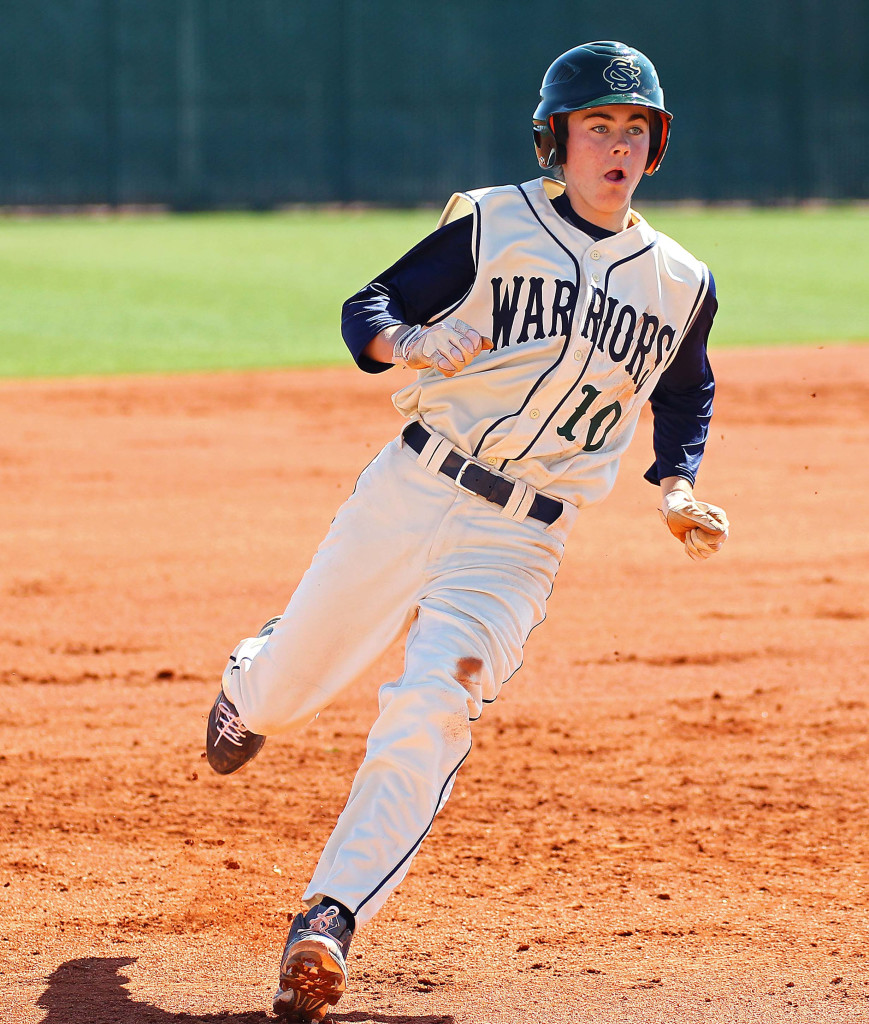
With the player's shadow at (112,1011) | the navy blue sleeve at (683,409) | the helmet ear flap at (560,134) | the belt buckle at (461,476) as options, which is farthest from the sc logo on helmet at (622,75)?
the player's shadow at (112,1011)

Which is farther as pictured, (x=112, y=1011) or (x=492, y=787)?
(x=492, y=787)

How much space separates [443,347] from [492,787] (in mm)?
1698

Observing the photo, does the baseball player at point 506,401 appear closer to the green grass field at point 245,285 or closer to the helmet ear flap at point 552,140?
the helmet ear flap at point 552,140

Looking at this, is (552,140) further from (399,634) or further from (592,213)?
(399,634)

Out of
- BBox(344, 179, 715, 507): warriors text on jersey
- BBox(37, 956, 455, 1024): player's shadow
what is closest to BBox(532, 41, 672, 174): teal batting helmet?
BBox(344, 179, 715, 507): warriors text on jersey

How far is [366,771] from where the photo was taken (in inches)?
103

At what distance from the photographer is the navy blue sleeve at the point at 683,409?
3.15 metres

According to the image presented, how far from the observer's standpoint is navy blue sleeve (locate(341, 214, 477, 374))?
291 cm

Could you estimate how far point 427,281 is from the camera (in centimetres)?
293

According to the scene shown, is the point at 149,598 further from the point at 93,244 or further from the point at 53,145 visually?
the point at 53,145

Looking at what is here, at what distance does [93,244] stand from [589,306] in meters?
17.7

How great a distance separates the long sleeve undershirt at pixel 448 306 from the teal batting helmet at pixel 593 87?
159 mm

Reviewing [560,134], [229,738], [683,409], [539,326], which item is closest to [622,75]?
[560,134]

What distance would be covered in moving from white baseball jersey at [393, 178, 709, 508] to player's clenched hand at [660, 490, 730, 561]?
0.20m
